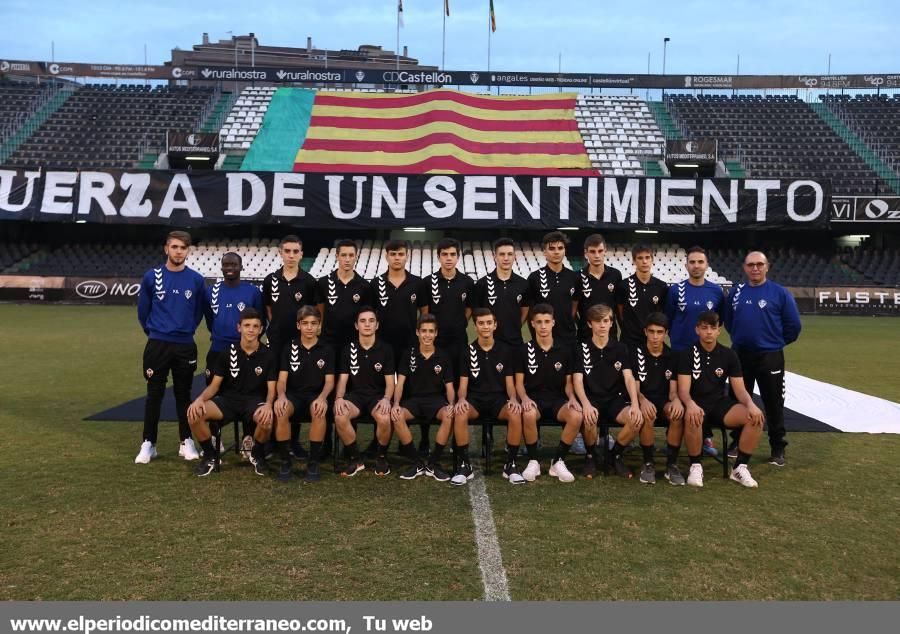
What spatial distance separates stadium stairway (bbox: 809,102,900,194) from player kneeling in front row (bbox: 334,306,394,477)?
98.5ft

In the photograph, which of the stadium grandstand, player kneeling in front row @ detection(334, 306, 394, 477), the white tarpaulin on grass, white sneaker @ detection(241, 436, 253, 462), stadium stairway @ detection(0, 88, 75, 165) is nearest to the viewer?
player kneeling in front row @ detection(334, 306, 394, 477)

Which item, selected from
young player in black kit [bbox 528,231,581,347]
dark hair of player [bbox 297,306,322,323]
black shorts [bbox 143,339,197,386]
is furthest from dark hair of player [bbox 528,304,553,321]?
black shorts [bbox 143,339,197,386]

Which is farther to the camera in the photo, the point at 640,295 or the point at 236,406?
the point at 640,295

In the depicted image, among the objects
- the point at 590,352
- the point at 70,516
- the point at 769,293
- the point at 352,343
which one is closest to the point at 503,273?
the point at 590,352

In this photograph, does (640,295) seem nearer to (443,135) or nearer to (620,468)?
(620,468)

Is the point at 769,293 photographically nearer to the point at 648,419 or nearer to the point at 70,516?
the point at 648,419

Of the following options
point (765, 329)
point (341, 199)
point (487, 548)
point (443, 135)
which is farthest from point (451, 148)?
point (487, 548)

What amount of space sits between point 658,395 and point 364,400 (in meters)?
2.48

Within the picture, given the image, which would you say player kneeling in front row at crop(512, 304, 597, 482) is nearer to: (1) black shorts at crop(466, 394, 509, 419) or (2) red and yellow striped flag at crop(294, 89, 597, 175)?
(1) black shorts at crop(466, 394, 509, 419)

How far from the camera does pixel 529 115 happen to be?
3256cm

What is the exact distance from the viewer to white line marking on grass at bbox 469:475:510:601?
132 inches

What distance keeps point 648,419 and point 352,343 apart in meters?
2.55

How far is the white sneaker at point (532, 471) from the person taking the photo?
5.23 metres

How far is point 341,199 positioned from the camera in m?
23.2
